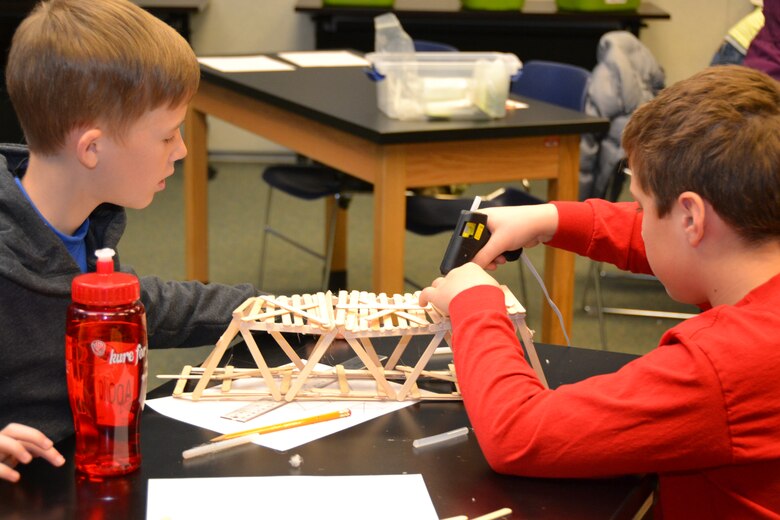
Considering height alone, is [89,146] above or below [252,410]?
above

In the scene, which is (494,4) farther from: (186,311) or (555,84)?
(186,311)

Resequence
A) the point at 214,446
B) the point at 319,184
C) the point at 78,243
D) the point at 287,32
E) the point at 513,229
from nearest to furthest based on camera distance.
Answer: the point at 214,446
the point at 78,243
the point at 513,229
the point at 319,184
the point at 287,32

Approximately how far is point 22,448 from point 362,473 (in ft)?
1.15

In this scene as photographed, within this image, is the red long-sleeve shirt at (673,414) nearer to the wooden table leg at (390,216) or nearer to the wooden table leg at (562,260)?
the wooden table leg at (390,216)

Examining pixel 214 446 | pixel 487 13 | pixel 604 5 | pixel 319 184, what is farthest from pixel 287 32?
pixel 214 446

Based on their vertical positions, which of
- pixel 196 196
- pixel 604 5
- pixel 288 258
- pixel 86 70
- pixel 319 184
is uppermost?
pixel 86 70

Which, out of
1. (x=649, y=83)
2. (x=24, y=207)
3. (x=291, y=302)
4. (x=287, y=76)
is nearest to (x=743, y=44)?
(x=649, y=83)

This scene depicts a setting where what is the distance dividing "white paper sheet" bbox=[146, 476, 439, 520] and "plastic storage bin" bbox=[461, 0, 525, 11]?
482cm

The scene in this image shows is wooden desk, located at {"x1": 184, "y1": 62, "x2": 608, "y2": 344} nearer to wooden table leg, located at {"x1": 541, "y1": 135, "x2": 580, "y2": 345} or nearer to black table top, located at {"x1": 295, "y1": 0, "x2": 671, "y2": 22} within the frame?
wooden table leg, located at {"x1": 541, "y1": 135, "x2": 580, "y2": 345}

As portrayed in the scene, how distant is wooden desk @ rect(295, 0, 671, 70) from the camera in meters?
5.61

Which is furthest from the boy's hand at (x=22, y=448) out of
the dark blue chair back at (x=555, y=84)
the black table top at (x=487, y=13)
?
the black table top at (x=487, y=13)

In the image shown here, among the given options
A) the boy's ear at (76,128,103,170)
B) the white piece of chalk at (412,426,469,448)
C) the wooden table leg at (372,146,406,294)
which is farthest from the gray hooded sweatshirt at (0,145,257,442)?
the wooden table leg at (372,146,406,294)

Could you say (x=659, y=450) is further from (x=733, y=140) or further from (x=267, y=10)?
(x=267, y=10)

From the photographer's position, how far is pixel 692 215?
1.15m
